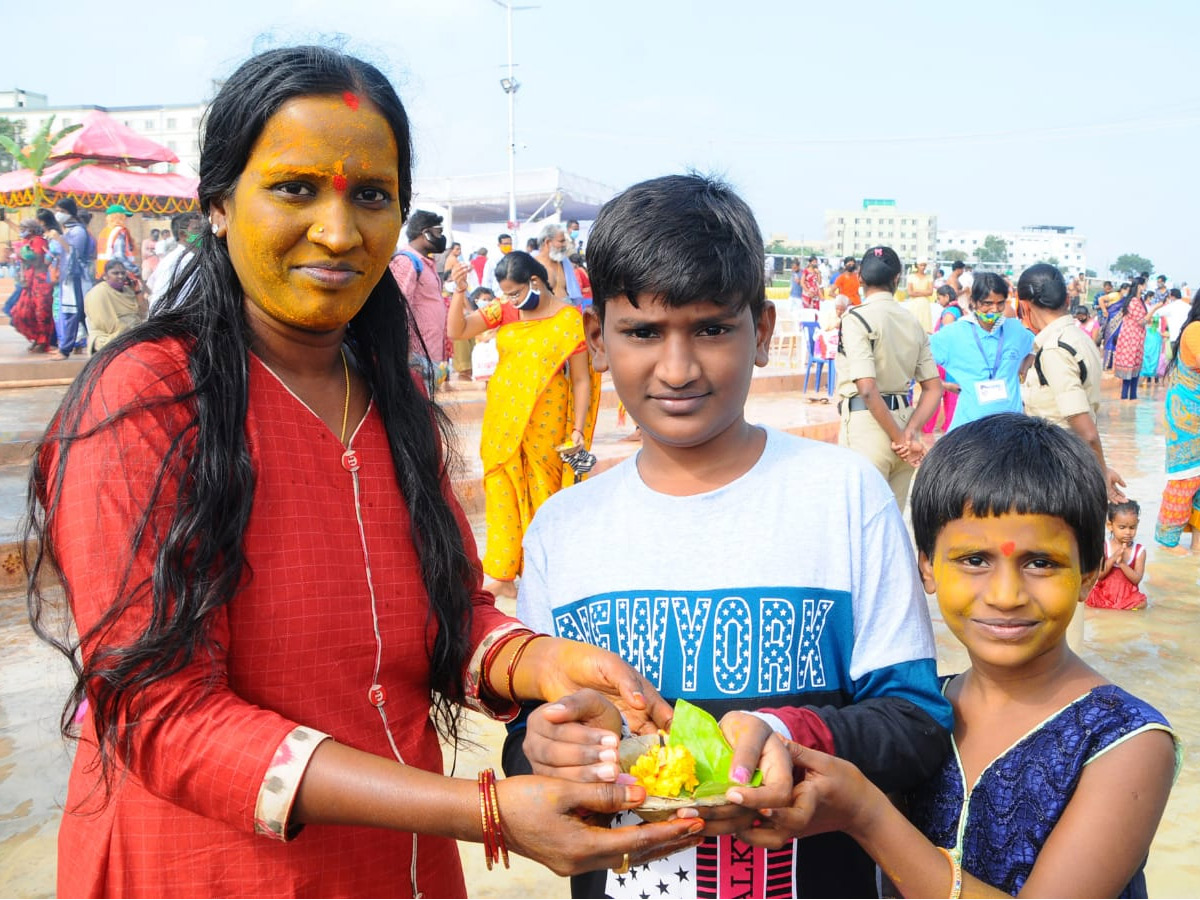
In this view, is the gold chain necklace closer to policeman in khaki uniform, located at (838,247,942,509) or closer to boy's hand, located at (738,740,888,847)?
boy's hand, located at (738,740,888,847)

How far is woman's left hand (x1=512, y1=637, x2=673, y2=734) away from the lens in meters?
1.43

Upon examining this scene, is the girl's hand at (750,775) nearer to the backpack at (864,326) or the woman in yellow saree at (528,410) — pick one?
the woman in yellow saree at (528,410)

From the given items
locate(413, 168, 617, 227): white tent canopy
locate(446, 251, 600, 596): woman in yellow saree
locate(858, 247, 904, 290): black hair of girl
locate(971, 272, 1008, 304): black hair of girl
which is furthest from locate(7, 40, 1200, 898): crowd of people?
locate(413, 168, 617, 227): white tent canopy

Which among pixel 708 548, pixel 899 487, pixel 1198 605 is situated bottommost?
pixel 1198 605

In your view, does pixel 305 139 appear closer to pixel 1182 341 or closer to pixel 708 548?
pixel 708 548

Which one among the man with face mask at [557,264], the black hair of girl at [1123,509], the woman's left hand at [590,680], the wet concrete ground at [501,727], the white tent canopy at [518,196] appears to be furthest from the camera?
the white tent canopy at [518,196]

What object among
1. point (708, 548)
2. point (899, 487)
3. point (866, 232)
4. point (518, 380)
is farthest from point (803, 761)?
point (866, 232)

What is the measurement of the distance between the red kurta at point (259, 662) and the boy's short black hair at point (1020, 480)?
917mm

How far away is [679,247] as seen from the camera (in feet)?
5.36

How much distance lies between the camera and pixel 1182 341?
5871mm

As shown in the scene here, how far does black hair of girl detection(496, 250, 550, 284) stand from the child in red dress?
3524 millimetres

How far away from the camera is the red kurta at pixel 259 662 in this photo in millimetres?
1235

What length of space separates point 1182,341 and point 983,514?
5094mm

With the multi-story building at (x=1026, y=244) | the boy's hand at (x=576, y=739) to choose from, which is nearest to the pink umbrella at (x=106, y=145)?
the boy's hand at (x=576, y=739)
